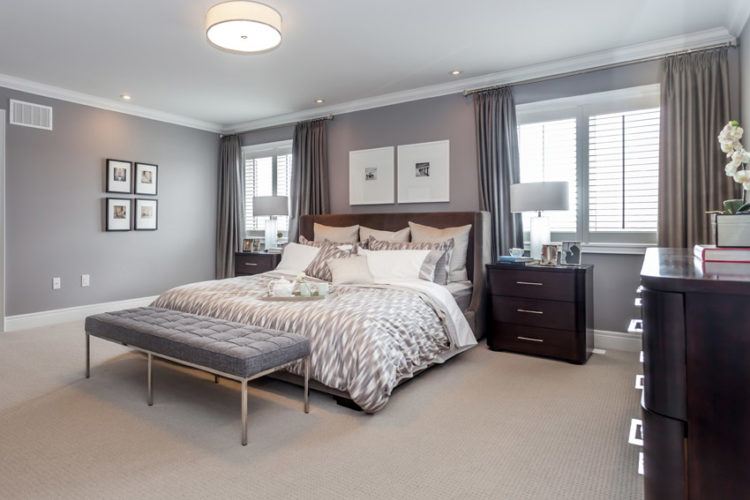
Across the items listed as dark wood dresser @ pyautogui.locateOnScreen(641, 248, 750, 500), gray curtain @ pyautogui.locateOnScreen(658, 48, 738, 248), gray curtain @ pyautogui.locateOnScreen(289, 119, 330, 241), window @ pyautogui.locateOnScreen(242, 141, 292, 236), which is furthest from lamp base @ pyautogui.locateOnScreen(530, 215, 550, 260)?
window @ pyautogui.locateOnScreen(242, 141, 292, 236)

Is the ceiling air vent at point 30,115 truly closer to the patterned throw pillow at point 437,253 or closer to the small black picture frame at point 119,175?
the small black picture frame at point 119,175

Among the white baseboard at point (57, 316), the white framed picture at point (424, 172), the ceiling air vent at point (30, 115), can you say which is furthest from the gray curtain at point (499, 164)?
the ceiling air vent at point (30, 115)

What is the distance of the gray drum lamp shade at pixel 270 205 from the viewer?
220 inches

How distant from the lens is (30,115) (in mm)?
4770

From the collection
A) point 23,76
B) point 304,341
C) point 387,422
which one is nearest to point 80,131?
point 23,76

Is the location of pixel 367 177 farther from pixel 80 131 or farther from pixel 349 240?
pixel 80 131

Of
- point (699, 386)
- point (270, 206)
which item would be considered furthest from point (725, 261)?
point (270, 206)

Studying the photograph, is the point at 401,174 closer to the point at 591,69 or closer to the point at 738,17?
the point at 591,69

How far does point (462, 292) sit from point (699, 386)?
298 centimetres

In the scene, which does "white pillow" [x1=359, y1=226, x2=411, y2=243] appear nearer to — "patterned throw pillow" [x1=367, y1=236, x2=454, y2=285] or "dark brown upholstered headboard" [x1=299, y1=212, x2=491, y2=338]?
"dark brown upholstered headboard" [x1=299, y1=212, x2=491, y2=338]

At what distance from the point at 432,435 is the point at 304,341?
2.90ft

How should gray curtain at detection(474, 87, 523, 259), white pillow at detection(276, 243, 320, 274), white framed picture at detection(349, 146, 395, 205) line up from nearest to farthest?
gray curtain at detection(474, 87, 523, 259), white pillow at detection(276, 243, 320, 274), white framed picture at detection(349, 146, 395, 205)

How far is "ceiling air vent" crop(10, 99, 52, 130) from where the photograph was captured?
4656 millimetres

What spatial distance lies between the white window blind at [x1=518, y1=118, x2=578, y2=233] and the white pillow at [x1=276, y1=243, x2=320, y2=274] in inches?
84.7
